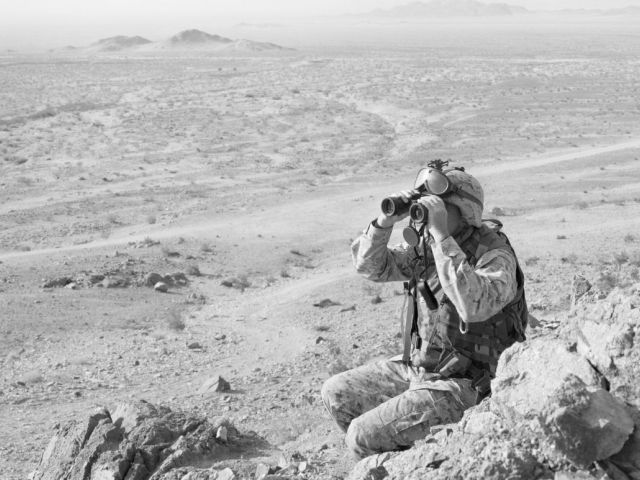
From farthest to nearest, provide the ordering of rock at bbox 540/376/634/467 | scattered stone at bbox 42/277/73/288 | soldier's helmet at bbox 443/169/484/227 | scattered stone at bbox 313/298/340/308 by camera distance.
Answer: scattered stone at bbox 42/277/73/288, scattered stone at bbox 313/298/340/308, soldier's helmet at bbox 443/169/484/227, rock at bbox 540/376/634/467

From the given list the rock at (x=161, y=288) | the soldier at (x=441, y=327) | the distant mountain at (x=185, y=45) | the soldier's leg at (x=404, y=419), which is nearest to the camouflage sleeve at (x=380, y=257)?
the soldier at (x=441, y=327)

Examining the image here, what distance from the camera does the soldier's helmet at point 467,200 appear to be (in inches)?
161

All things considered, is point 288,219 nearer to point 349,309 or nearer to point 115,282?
point 115,282

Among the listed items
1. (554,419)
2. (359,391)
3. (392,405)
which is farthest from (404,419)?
(554,419)

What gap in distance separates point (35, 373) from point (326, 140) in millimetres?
20138

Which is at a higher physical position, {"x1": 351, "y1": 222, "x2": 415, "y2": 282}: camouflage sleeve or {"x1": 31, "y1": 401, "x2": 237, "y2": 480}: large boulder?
{"x1": 351, "y1": 222, "x2": 415, "y2": 282}: camouflage sleeve

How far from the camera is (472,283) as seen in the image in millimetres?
3709

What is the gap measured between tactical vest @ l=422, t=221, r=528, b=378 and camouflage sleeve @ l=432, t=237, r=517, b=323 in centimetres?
17

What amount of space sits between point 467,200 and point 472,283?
0.56m

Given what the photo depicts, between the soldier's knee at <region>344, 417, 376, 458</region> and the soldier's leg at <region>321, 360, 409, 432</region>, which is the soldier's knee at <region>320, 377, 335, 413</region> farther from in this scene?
the soldier's knee at <region>344, 417, 376, 458</region>

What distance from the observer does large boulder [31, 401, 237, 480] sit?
4.27 meters

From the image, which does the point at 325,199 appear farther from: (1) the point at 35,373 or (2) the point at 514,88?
→ (2) the point at 514,88

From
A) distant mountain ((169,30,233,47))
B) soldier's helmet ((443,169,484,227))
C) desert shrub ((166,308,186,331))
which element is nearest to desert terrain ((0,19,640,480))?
desert shrub ((166,308,186,331))

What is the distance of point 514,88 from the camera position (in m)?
44.0
